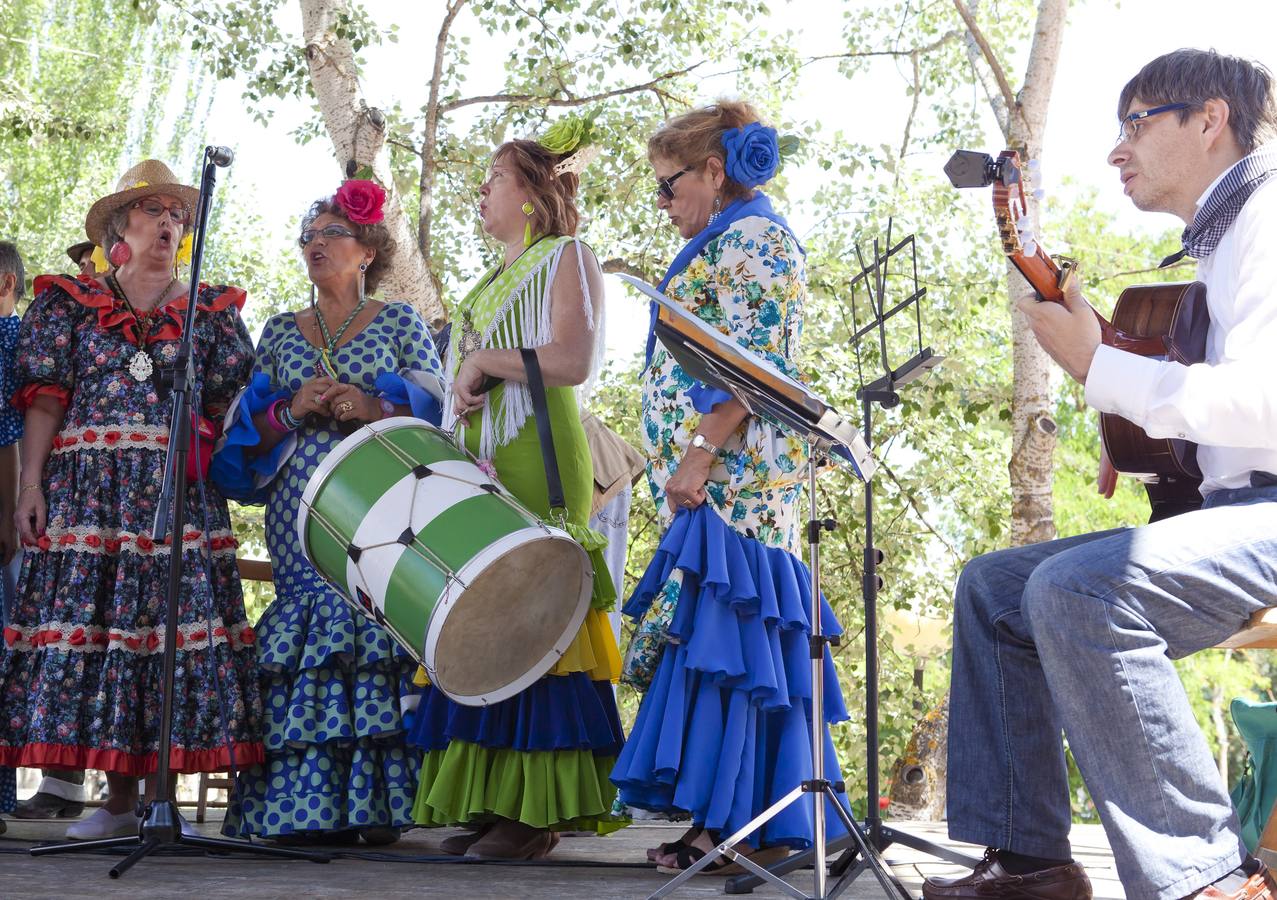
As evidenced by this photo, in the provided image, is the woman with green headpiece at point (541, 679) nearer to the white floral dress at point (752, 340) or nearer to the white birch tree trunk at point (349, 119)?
the white floral dress at point (752, 340)

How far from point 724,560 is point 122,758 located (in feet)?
6.30

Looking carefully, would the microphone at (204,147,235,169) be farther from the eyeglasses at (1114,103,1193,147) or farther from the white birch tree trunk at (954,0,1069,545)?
the white birch tree trunk at (954,0,1069,545)

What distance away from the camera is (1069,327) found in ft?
8.05

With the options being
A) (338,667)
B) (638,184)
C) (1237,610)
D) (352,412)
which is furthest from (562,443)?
(638,184)

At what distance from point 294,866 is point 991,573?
204 centimetres

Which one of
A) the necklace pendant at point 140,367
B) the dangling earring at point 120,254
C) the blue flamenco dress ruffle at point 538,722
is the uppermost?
the dangling earring at point 120,254

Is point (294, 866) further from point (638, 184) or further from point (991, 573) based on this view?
point (638, 184)

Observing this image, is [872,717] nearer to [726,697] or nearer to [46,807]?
[726,697]

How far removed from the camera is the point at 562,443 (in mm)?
3906

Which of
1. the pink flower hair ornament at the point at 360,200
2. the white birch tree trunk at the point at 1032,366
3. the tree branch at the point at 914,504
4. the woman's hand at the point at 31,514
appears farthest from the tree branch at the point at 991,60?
the woman's hand at the point at 31,514

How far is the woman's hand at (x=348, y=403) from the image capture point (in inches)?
160

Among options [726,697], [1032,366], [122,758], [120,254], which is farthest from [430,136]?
[726,697]

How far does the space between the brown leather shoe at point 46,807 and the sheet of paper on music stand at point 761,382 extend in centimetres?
364

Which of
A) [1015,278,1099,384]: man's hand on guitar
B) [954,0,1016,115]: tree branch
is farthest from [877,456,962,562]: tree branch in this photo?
[1015,278,1099,384]: man's hand on guitar
